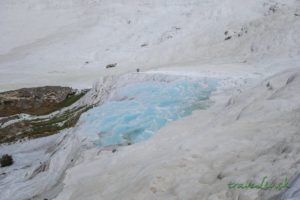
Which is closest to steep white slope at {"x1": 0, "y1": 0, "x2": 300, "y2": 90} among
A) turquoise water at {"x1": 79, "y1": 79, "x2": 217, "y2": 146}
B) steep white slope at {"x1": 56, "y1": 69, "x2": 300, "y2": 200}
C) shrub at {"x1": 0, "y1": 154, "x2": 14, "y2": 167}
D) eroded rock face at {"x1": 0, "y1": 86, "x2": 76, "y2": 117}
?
eroded rock face at {"x1": 0, "y1": 86, "x2": 76, "y2": 117}

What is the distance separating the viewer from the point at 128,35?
161 feet

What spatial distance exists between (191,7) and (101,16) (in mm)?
13626

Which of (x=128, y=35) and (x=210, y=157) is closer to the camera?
(x=210, y=157)

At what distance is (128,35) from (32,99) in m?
18.1

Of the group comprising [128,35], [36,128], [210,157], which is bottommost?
[36,128]

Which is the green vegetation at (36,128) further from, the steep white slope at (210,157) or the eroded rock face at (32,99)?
the steep white slope at (210,157)

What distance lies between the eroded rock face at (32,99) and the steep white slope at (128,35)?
2.86 meters

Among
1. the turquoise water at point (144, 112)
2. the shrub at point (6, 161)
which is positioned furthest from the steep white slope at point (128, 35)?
the shrub at point (6, 161)

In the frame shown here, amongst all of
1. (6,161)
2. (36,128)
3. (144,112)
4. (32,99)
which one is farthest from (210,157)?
(32,99)

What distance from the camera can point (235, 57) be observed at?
2933cm

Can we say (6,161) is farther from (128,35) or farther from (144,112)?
(128,35)

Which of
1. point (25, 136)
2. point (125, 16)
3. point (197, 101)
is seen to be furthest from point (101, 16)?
point (197, 101)

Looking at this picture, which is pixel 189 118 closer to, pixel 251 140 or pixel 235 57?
pixel 251 140

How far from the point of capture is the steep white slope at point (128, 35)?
30697 millimetres
